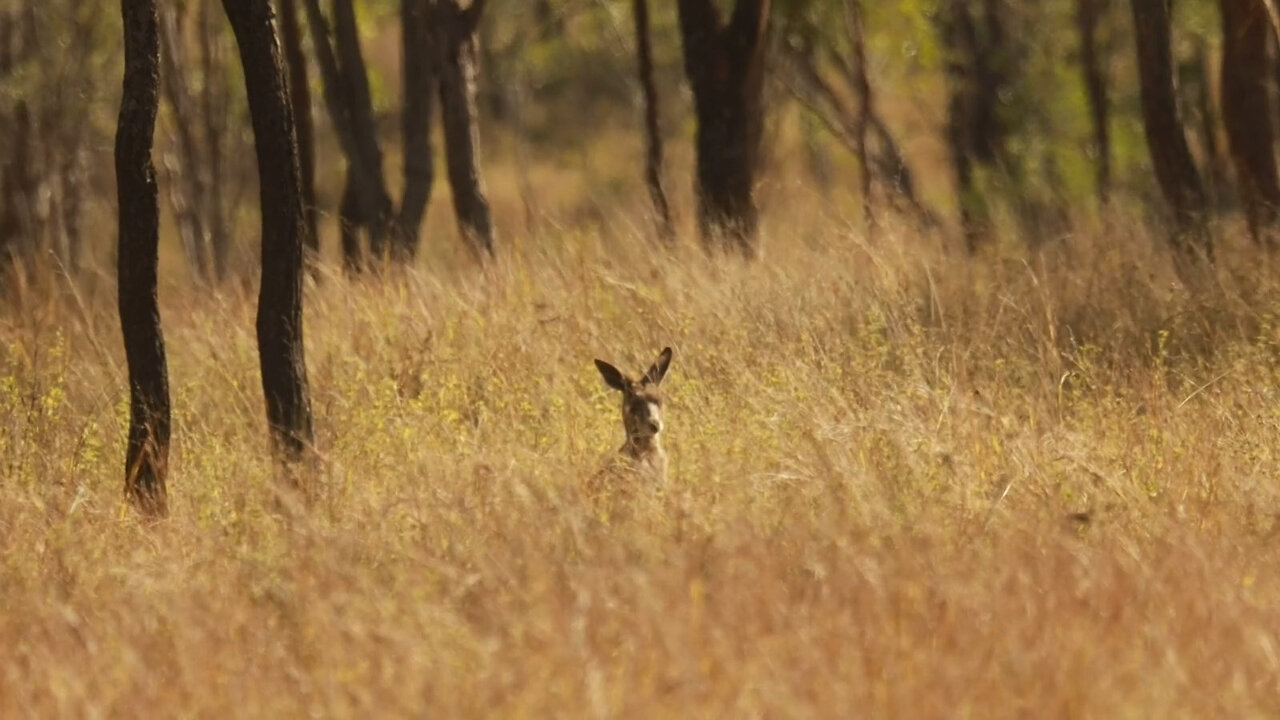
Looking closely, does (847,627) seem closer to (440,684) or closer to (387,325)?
(440,684)

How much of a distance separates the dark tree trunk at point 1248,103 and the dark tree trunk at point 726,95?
3541 mm

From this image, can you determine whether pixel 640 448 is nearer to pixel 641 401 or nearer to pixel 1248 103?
pixel 641 401

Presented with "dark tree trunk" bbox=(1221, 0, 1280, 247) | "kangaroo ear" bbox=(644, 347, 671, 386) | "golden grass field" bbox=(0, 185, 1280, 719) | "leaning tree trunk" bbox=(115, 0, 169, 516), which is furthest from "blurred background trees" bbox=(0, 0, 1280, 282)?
"kangaroo ear" bbox=(644, 347, 671, 386)

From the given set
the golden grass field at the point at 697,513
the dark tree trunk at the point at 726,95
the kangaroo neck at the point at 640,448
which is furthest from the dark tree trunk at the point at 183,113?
the kangaroo neck at the point at 640,448

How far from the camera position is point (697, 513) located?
603 centimetres

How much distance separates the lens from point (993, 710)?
15.0 feet

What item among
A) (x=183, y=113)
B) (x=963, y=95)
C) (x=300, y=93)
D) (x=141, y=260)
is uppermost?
(x=300, y=93)

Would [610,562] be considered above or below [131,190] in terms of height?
below

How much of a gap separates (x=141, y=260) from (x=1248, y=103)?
829cm

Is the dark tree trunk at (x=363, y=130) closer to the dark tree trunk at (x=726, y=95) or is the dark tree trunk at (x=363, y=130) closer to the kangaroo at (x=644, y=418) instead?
the dark tree trunk at (x=726, y=95)

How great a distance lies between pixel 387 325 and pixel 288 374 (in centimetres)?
246

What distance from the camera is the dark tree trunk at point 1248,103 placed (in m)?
12.4

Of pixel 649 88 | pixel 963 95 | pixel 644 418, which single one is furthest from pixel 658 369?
pixel 963 95

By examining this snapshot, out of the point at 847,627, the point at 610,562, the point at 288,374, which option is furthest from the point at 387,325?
the point at 847,627
